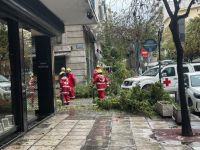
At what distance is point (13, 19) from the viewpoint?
470 inches

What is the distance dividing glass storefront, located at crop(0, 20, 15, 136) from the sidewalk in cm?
51

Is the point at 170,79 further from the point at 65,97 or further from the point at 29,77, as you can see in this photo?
the point at 29,77

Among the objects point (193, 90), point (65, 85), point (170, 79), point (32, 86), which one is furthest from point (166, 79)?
point (32, 86)

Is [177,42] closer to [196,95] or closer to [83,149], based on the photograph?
[83,149]

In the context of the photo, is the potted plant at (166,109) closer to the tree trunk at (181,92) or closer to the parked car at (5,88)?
the tree trunk at (181,92)

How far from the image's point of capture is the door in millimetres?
26139

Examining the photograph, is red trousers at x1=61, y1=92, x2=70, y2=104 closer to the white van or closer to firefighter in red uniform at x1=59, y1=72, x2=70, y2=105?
firefighter in red uniform at x1=59, y1=72, x2=70, y2=105

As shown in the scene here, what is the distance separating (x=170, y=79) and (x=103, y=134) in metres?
14.6

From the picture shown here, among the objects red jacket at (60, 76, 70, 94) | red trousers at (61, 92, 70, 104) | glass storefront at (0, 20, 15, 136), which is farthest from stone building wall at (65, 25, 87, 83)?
glass storefront at (0, 20, 15, 136)

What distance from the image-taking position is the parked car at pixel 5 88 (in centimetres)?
1146

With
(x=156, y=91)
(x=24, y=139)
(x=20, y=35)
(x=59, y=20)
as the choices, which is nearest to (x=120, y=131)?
(x=24, y=139)

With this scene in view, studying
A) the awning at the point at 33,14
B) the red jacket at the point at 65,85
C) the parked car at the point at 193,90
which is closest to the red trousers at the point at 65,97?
the red jacket at the point at 65,85

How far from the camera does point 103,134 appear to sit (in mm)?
12281

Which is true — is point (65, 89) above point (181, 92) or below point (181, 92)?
above
